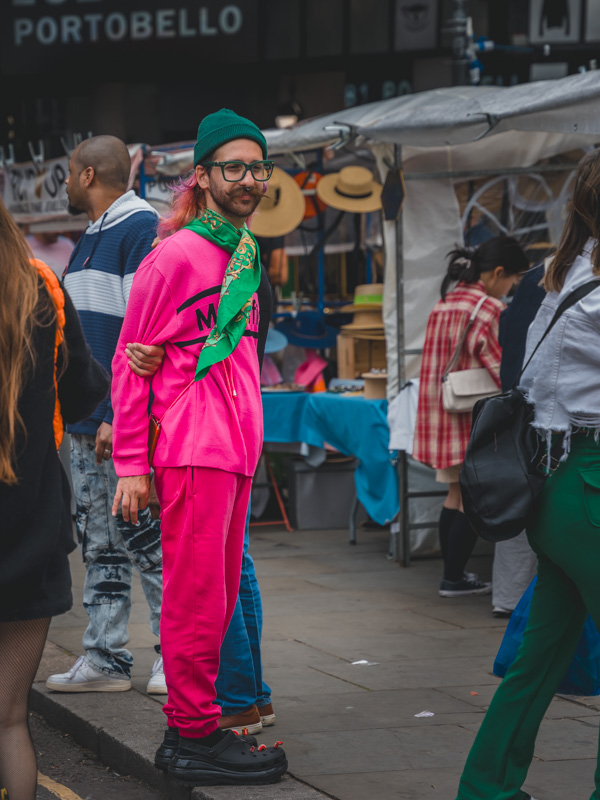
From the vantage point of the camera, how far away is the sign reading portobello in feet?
46.3

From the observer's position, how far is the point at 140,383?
148 inches

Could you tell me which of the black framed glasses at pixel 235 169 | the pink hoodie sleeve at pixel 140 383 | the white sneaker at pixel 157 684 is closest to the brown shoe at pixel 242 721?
the white sneaker at pixel 157 684

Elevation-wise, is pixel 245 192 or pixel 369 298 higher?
pixel 245 192

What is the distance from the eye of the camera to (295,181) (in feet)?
32.3

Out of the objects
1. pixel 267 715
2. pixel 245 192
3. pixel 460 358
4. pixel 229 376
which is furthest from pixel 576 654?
pixel 460 358

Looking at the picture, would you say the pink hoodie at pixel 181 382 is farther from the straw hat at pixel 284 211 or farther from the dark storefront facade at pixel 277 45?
the dark storefront facade at pixel 277 45

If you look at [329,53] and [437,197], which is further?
[329,53]

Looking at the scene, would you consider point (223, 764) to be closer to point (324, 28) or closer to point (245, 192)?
point (245, 192)

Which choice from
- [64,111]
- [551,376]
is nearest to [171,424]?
[551,376]

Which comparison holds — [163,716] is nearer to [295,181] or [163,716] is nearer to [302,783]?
[302,783]

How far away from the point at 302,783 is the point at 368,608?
2825 millimetres

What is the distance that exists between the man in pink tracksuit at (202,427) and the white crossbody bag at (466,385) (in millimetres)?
3081

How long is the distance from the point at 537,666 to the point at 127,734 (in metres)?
1.70

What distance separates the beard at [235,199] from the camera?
12.5 ft
